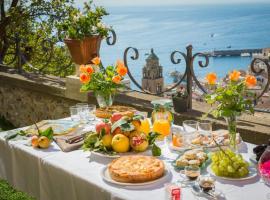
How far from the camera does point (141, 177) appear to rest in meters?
2.20

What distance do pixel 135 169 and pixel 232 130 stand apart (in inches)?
25.8

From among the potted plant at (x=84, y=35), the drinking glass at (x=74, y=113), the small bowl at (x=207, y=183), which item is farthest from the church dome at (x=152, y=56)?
the small bowl at (x=207, y=183)

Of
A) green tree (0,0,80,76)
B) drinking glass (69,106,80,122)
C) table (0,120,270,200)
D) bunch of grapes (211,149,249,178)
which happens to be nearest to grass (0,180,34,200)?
table (0,120,270,200)

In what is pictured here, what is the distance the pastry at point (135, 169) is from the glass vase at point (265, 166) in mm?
515

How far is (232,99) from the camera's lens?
8.00 feet

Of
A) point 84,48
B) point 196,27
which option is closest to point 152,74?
point 84,48

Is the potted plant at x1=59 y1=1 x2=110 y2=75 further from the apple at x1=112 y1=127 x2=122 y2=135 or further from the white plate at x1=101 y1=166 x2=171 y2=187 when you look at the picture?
the white plate at x1=101 y1=166 x2=171 y2=187

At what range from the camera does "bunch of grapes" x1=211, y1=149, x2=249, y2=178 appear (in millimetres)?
2221

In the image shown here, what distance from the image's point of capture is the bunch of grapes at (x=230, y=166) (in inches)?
87.4

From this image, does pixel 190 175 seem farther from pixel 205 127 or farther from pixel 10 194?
pixel 10 194

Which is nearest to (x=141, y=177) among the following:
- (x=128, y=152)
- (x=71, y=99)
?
(x=128, y=152)

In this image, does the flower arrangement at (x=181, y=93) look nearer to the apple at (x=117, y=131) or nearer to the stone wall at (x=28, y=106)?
the apple at (x=117, y=131)

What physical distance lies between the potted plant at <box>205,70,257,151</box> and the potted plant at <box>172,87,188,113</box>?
1241 millimetres

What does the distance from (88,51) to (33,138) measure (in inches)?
63.4
